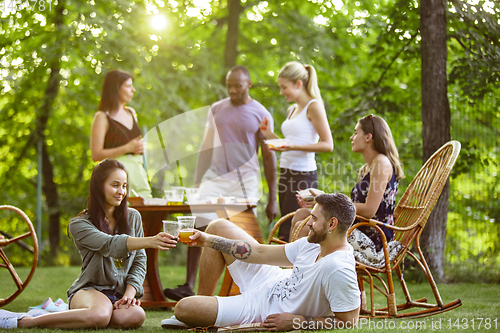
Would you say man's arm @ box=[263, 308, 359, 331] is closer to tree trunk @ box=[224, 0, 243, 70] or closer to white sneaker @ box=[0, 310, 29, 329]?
white sneaker @ box=[0, 310, 29, 329]

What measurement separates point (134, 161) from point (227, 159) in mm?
827

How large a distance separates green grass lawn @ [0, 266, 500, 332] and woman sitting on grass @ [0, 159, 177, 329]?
11cm

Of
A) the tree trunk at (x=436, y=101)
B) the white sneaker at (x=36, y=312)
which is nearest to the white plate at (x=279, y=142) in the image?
the white sneaker at (x=36, y=312)

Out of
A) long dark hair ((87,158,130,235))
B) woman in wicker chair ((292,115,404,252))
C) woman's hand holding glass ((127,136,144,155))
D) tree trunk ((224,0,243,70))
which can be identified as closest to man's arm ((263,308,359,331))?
woman in wicker chair ((292,115,404,252))

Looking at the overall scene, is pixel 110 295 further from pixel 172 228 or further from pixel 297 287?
pixel 297 287

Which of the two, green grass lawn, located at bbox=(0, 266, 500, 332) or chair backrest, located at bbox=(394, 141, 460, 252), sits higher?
chair backrest, located at bbox=(394, 141, 460, 252)

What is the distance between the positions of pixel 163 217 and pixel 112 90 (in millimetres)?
1207

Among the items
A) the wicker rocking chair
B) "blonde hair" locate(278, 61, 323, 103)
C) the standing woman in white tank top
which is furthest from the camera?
"blonde hair" locate(278, 61, 323, 103)

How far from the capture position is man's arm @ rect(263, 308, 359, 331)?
246 cm

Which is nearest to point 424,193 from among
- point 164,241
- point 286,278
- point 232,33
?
point 286,278

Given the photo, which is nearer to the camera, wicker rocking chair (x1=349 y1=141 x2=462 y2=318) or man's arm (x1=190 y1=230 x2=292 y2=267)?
man's arm (x1=190 y1=230 x2=292 y2=267)

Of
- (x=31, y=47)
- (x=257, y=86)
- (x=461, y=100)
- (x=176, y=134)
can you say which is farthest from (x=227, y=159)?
(x=257, y=86)

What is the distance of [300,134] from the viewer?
433 centimetres

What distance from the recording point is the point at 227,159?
4695mm
